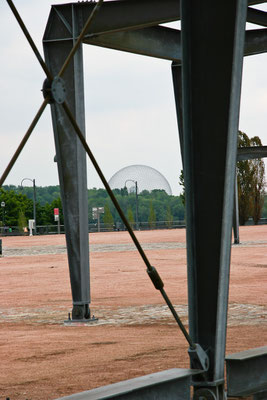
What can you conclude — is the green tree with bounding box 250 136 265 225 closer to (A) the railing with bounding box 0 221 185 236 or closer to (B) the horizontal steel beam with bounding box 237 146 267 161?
(A) the railing with bounding box 0 221 185 236

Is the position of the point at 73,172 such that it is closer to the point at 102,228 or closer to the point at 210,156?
the point at 210,156

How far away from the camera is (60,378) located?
7.54 meters

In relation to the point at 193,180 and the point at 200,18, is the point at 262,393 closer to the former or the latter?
the point at 193,180

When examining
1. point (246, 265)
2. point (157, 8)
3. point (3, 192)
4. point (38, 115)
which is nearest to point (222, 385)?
point (38, 115)

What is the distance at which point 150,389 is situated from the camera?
4469 millimetres

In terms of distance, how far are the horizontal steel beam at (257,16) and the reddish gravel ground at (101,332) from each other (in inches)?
185

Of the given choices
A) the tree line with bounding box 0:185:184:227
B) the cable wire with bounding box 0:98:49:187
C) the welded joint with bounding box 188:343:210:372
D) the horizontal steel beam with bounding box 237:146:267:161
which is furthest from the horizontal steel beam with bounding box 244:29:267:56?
the tree line with bounding box 0:185:184:227

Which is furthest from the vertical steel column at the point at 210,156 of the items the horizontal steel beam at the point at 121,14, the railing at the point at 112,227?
the railing at the point at 112,227

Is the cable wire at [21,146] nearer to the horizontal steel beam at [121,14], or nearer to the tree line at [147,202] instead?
the horizontal steel beam at [121,14]

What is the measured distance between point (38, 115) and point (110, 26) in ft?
25.2

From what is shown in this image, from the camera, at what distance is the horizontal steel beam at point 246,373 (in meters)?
5.09

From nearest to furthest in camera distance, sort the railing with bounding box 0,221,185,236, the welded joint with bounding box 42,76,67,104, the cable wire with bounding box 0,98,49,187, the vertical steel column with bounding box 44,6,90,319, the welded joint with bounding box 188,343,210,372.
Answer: the cable wire with bounding box 0,98,49,187
the welded joint with bounding box 42,76,67,104
the welded joint with bounding box 188,343,210,372
the vertical steel column with bounding box 44,6,90,319
the railing with bounding box 0,221,185,236

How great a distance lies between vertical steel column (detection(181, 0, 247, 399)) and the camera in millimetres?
4996

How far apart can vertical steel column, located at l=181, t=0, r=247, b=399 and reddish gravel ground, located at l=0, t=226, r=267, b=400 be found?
7.19 feet
